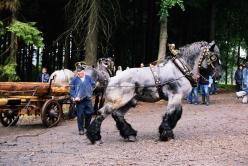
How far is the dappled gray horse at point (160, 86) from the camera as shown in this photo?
1257 centimetres

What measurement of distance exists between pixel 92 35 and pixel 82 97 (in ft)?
33.9

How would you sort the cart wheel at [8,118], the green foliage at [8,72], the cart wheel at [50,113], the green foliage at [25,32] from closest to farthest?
the cart wheel at [50,113] < the cart wheel at [8,118] < the green foliage at [25,32] < the green foliage at [8,72]

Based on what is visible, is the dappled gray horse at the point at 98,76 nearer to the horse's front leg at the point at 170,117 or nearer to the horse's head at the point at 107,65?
the horse's head at the point at 107,65

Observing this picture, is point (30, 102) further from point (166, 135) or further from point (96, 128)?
point (166, 135)

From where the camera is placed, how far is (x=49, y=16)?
1320 inches

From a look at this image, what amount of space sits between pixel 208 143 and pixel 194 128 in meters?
2.95

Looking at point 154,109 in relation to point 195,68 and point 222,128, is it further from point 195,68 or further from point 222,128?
point 195,68

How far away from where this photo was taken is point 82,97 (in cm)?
1384

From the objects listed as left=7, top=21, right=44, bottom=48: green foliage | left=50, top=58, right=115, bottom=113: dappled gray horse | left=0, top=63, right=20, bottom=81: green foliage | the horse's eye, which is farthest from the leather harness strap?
left=0, top=63, right=20, bottom=81: green foliage

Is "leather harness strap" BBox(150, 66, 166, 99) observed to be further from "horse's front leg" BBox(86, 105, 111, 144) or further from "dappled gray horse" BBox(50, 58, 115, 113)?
"dappled gray horse" BBox(50, 58, 115, 113)

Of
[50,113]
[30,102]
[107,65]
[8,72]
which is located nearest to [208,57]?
[50,113]

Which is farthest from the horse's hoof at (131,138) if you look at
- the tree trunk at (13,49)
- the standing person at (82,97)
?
the tree trunk at (13,49)

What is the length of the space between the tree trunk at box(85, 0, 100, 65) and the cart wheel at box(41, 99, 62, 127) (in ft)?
25.0

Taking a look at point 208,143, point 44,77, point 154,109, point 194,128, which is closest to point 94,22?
point 44,77
